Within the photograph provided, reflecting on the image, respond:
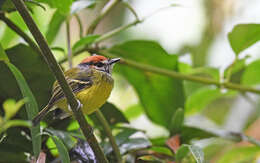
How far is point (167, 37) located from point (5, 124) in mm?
2604

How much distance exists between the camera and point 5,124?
0.48 metres

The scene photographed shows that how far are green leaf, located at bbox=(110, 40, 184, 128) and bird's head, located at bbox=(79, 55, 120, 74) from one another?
0.05 metres

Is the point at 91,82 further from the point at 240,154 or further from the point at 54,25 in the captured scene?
the point at 240,154

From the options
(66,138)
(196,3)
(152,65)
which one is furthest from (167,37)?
(66,138)

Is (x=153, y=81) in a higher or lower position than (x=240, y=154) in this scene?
higher

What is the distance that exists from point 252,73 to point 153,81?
1.39ft

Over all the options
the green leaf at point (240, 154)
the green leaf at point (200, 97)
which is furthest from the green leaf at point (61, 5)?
the green leaf at point (240, 154)

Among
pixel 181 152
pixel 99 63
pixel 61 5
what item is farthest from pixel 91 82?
pixel 181 152

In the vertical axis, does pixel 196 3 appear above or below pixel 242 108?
above

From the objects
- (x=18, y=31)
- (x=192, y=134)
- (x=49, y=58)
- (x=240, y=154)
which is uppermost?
(x=18, y=31)

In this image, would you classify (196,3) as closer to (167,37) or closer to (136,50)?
(167,37)

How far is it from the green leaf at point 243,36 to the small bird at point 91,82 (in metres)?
0.41

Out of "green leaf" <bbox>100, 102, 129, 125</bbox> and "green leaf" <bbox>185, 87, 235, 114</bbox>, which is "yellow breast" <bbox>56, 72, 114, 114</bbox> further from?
"green leaf" <bbox>185, 87, 235, 114</bbox>

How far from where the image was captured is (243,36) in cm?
136
